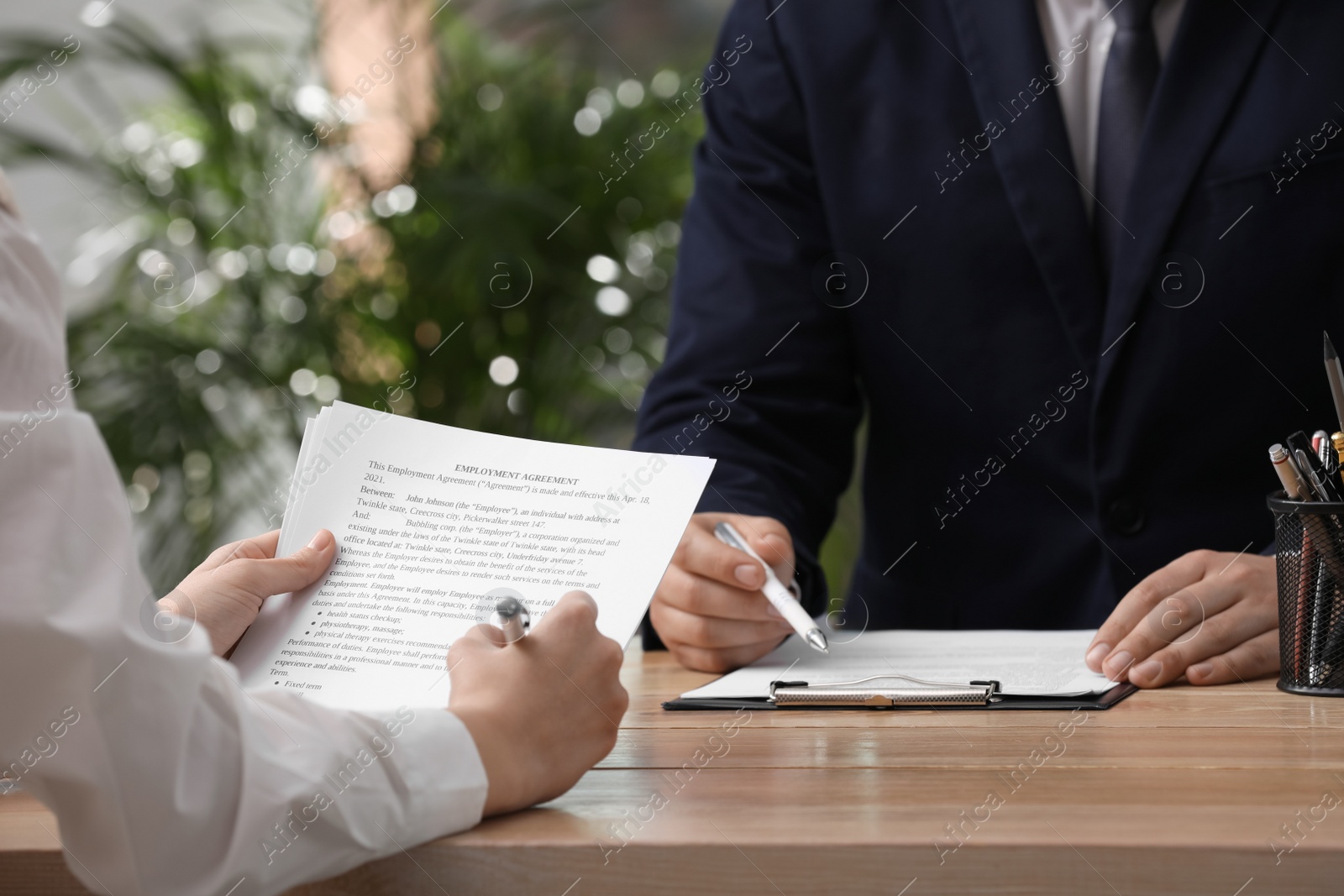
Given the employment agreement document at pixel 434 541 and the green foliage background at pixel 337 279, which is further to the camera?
the green foliage background at pixel 337 279

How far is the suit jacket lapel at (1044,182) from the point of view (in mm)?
1285

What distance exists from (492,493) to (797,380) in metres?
0.65

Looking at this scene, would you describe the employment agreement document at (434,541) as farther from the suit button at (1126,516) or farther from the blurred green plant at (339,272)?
the blurred green plant at (339,272)

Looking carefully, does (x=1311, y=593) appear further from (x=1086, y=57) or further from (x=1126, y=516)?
(x=1086, y=57)

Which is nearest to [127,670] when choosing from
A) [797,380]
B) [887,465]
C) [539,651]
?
[539,651]

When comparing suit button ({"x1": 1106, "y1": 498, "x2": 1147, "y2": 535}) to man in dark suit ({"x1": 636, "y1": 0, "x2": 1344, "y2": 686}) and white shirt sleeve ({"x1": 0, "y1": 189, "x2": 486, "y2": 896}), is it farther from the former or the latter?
white shirt sleeve ({"x1": 0, "y1": 189, "x2": 486, "y2": 896})

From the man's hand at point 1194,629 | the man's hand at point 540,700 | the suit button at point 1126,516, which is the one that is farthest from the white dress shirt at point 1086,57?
the man's hand at point 540,700

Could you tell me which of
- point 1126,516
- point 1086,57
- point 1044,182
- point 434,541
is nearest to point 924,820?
point 434,541

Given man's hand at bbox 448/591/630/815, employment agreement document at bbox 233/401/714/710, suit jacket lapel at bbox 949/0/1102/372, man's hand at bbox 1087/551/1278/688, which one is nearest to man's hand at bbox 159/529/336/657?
employment agreement document at bbox 233/401/714/710

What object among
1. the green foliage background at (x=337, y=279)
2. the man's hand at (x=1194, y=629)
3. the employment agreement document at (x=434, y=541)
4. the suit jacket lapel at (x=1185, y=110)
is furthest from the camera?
the green foliage background at (x=337, y=279)

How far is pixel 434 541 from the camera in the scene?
2.67ft

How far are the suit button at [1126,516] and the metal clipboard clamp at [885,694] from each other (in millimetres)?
480

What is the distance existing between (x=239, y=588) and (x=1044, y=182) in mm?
945

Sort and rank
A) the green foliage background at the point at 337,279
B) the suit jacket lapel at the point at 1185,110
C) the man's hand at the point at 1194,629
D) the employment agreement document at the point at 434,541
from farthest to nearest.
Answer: the green foliage background at the point at 337,279 < the suit jacket lapel at the point at 1185,110 < the man's hand at the point at 1194,629 < the employment agreement document at the point at 434,541
